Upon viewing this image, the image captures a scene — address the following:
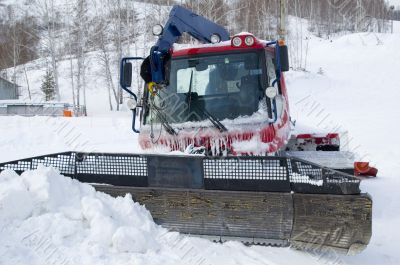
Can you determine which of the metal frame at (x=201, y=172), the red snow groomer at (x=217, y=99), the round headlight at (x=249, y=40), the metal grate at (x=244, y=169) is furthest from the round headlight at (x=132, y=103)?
the metal grate at (x=244, y=169)

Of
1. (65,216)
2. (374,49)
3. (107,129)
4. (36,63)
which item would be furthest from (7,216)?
(36,63)

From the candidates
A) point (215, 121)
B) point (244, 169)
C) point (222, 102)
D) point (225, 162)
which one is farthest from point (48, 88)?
point (244, 169)

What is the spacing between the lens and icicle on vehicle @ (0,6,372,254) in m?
3.63

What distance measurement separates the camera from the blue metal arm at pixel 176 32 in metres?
5.08

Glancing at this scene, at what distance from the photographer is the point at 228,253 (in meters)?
3.71

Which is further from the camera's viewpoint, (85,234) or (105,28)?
(105,28)

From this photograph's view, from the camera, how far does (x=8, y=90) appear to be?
43844 mm

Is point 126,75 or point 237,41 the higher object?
point 237,41

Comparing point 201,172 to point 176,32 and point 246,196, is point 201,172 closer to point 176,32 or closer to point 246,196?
point 246,196

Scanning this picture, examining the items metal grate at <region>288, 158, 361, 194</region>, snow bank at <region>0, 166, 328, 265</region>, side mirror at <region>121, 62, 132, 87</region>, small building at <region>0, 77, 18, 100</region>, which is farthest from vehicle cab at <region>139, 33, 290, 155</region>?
small building at <region>0, 77, 18, 100</region>

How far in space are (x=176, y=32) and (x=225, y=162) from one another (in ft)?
7.69

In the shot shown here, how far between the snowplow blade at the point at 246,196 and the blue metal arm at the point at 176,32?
4.33ft

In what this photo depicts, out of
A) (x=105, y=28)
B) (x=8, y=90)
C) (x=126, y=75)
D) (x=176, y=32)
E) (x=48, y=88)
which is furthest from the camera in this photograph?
(x=8, y=90)

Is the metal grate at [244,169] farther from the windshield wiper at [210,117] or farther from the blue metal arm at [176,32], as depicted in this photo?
the blue metal arm at [176,32]
